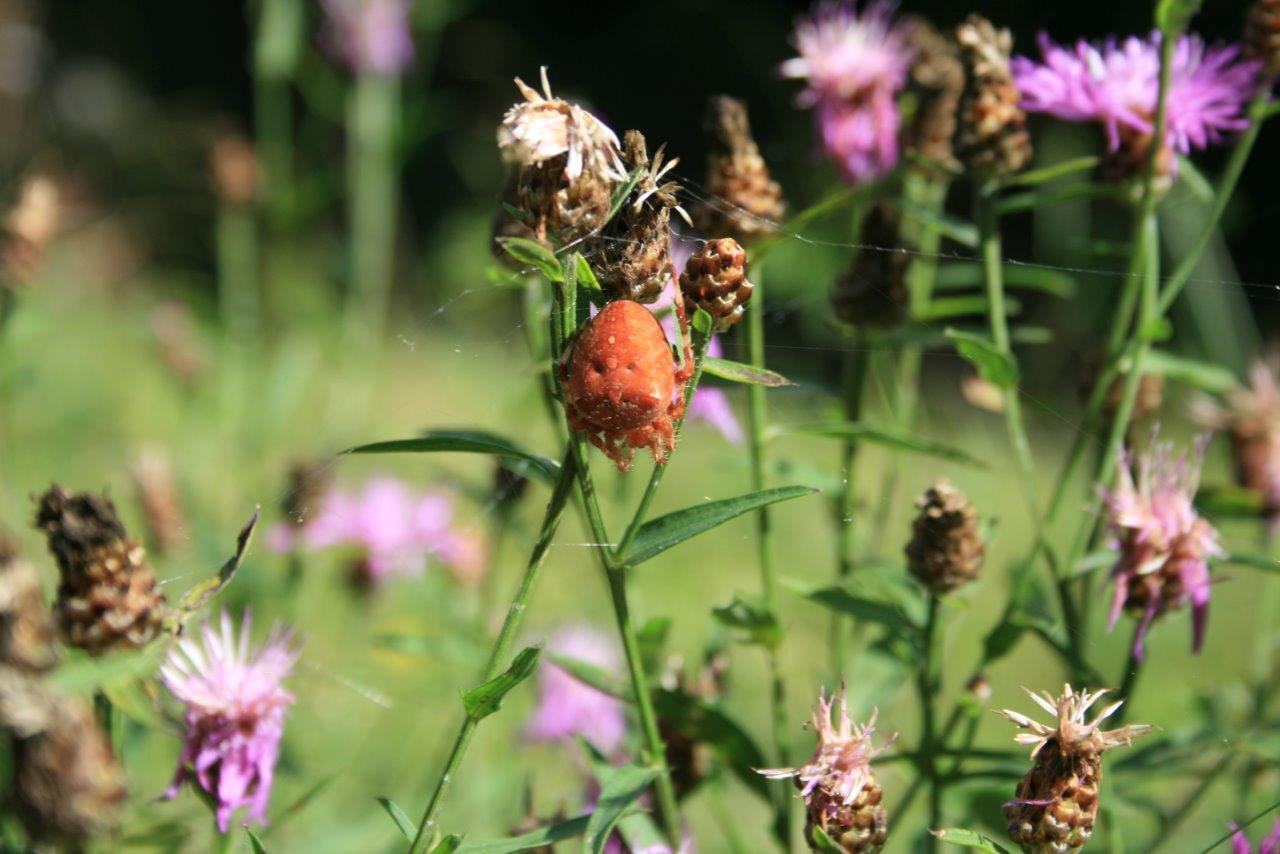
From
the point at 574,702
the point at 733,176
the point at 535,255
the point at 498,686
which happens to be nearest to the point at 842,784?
the point at 498,686

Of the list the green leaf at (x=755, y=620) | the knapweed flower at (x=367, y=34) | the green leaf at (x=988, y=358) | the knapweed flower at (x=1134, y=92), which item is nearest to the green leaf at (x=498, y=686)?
the green leaf at (x=755, y=620)

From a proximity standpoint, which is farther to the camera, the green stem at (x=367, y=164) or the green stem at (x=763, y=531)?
the green stem at (x=367, y=164)

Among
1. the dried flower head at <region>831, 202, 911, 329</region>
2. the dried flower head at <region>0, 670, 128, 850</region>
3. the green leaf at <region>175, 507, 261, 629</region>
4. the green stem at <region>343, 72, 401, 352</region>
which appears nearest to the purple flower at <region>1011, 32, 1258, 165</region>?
the dried flower head at <region>831, 202, 911, 329</region>

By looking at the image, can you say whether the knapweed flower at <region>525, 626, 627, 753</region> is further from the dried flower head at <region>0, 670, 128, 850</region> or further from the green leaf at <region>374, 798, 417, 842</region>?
the dried flower head at <region>0, 670, 128, 850</region>

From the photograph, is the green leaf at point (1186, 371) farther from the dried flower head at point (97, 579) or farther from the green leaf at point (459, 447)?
the dried flower head at point (97, 579)

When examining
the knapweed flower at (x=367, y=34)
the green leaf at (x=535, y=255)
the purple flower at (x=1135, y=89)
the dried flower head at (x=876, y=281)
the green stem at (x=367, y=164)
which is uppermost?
the knapweed flower at (x=367, y=34)

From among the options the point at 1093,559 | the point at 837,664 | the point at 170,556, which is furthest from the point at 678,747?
the point at 170,556

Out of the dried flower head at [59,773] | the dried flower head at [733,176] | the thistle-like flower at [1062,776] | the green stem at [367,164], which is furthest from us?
the green stem at [367,164]

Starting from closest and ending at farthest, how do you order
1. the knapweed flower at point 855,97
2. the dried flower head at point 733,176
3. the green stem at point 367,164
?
the dried flower head at point 733,176
the knapweed flower at point 855,97
the green stem at point 367,164

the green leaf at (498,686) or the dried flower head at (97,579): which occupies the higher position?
the dried flower head at (97,579)
